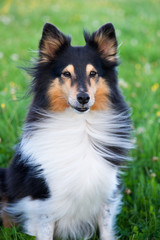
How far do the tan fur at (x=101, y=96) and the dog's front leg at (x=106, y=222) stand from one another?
92 cm

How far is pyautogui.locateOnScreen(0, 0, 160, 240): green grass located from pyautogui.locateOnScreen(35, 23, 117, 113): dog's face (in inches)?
20.6

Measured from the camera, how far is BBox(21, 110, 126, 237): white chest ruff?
2656mm

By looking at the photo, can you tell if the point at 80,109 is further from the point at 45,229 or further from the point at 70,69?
the point at 45,229

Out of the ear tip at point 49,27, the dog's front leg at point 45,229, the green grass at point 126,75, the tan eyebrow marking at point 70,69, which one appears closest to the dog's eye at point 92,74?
the tan eyebrow marking at point 70,69

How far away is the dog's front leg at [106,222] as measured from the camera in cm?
291

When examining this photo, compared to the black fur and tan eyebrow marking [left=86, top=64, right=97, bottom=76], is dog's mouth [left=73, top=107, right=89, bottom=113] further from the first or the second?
the black fur

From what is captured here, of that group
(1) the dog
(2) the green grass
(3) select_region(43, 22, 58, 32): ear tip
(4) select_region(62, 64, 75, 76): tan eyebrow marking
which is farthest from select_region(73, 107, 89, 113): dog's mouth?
(2) the green grass

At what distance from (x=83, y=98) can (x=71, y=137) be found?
382 mm

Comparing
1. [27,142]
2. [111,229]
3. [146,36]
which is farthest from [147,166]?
[146,36]

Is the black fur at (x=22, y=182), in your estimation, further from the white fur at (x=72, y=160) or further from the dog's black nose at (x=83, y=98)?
the dog's black nose at (x=83, y=98)

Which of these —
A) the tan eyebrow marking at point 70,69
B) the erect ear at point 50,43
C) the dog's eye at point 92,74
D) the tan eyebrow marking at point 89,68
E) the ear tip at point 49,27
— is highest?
the ear tip at point 49,27

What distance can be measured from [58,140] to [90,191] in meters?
0.52

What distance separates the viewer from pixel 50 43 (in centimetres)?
279

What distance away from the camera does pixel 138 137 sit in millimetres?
4324
